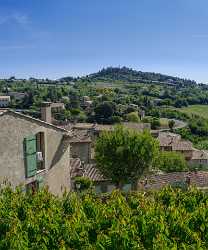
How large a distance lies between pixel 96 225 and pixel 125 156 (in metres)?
20.9

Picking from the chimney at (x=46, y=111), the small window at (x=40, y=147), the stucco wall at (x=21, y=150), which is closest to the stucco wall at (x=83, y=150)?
the chimney at (x=46, y=111)

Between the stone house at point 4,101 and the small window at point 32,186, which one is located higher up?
the small window at point 32,186

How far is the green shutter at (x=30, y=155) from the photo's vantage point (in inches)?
806

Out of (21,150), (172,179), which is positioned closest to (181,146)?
(172,179)

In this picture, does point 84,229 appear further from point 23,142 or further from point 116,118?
point 116,118

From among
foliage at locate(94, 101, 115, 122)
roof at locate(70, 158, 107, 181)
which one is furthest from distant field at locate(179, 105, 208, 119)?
roof at locate(70, 158, 107, 181)

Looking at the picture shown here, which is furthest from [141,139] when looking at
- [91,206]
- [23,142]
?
[91,206]

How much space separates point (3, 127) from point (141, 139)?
1639cm

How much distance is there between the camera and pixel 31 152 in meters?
20.7

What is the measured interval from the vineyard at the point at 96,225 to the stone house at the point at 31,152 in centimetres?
352

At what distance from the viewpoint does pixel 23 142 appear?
2044 cm

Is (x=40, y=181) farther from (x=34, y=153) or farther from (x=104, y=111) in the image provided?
(x=104, y=111)

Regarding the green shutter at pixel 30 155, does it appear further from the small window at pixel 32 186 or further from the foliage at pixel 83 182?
the foliage at pixel 83 182

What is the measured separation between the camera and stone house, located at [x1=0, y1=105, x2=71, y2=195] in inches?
771
